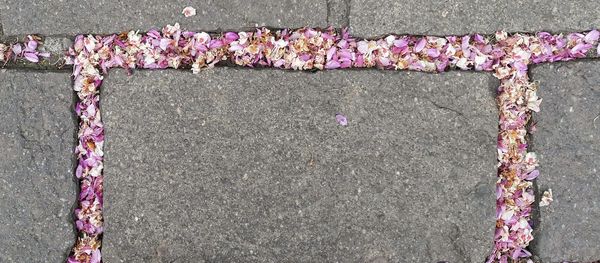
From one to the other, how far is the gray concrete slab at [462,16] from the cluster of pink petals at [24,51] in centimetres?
111

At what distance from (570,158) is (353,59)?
83 centimetres

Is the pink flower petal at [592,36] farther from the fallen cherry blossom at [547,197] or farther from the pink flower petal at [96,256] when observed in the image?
the pink flower petal at [96,256]

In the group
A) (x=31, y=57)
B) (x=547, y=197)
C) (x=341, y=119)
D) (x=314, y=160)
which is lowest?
(x=547, y=197)

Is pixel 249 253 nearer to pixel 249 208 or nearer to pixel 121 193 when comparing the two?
pixel 249 208

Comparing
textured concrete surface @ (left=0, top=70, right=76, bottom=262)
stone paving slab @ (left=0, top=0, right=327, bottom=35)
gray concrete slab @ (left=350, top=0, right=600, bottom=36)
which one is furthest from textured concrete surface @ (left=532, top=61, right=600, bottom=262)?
textured concrete surface @ (left=0, top=70, right=76, bottom=262)

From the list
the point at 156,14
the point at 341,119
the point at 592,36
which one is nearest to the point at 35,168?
the point at 156,14

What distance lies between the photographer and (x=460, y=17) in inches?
71.4

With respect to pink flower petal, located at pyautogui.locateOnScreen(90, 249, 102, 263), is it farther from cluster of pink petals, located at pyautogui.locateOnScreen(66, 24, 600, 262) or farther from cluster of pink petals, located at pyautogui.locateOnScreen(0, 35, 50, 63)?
cluster of pink petals, located at pyautogui.locateOnScreen(0, 35, 50, 63)

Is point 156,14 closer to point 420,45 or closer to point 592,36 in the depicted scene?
point 420,45

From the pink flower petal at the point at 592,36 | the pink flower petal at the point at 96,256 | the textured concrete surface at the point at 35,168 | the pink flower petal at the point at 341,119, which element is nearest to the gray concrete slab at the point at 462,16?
the pink flower petal at the point at 592,36

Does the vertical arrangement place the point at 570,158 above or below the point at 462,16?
below

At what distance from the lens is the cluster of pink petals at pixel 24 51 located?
184cm

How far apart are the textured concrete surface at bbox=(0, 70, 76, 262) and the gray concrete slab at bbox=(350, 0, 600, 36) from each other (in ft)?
3.53

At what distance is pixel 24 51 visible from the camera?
185cm
